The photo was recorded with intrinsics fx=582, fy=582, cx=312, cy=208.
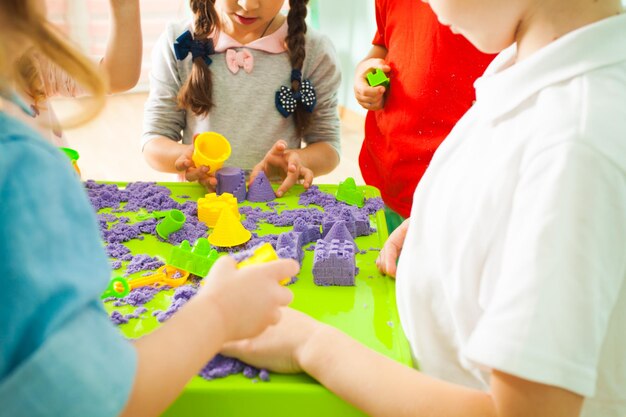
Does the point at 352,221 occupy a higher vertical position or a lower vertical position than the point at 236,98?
lower

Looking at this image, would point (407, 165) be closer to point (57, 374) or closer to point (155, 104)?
point (155, 104)

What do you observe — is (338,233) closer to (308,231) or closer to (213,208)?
(308,231)

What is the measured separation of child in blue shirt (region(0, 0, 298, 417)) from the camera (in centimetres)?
34

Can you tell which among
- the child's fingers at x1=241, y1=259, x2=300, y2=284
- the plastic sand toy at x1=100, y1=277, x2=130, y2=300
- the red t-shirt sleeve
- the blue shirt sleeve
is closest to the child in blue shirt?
the blue shirt sleeve

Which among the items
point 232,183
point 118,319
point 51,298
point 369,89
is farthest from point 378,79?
point 51,298

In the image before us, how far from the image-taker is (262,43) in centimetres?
124

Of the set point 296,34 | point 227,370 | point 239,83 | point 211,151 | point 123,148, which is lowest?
point 123,148

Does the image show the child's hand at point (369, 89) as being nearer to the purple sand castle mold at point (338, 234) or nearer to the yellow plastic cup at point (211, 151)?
the yellow plastic cup at point (211, 151)

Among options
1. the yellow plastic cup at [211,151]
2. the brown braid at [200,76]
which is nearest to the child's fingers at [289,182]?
the yellow plastic cup at [211,151]

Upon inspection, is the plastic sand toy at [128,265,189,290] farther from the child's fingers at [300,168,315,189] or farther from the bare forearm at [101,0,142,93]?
the bare forearm at [101,0,142,93]

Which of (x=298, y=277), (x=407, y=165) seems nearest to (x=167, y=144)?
(x=407, y=165)

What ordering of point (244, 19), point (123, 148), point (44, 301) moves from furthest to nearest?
1. point (123, 148)
2. point (244, 19)
3. point (44, 301)

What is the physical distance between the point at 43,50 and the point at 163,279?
12.3 inches

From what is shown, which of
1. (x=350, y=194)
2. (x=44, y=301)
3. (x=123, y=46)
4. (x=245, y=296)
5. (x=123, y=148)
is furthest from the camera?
(x=123, y=148)
